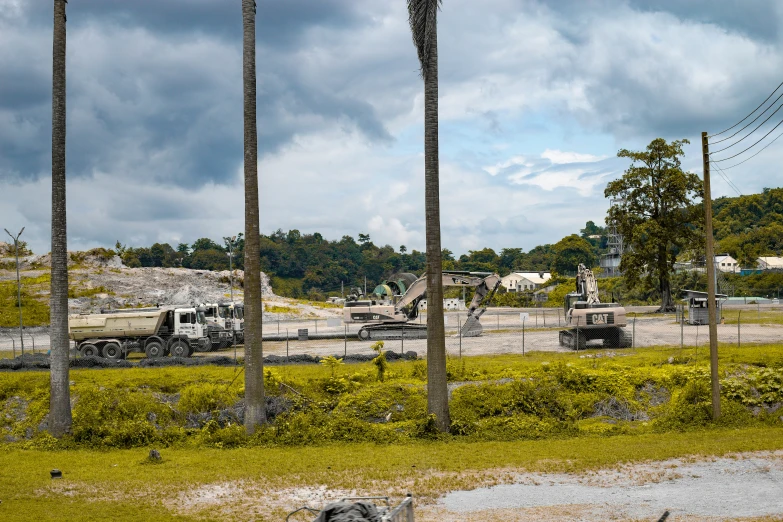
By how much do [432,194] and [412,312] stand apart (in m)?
29.7

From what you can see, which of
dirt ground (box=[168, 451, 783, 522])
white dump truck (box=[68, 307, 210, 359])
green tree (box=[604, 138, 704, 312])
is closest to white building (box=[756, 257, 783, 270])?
green tree (box=[604, 138, 704, 312])

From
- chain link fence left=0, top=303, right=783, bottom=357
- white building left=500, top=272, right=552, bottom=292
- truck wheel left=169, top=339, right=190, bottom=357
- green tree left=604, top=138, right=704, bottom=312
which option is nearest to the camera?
chain link fence left=0, top=303, right=783, bottom=357

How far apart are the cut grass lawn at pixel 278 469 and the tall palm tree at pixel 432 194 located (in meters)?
1.64

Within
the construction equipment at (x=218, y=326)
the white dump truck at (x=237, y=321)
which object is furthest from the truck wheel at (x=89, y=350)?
the white dump truck at (x=237, y=321)

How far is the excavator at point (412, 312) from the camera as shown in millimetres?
42531

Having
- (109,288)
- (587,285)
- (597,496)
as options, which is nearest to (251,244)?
(597,496)

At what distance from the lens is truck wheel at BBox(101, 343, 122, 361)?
38344 millimetres

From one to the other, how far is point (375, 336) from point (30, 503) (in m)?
32.3

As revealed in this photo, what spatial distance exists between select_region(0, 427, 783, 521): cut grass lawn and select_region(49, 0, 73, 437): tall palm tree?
1.41 m

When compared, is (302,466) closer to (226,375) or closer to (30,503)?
(30,503)

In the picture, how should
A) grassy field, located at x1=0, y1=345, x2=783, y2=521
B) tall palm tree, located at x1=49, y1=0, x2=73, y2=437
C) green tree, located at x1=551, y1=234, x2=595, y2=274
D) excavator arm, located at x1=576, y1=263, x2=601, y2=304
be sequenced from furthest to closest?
green tree, located at x1=551, y1=234, x2=595, y2=274, excavator arm, located at x1=576, y1=263, x2=601, y2=304, tall palm tree, located at x1=49, y1=0, x2=73, y2=437, grassy field, located at x1=0, y1=345, x2=783, y2=521

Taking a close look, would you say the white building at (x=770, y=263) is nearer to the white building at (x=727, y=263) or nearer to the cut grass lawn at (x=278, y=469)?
the white building at (x=727, y=263)

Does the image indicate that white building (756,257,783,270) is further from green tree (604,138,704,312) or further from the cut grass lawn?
the cut grass lawn

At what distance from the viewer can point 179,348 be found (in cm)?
3834
